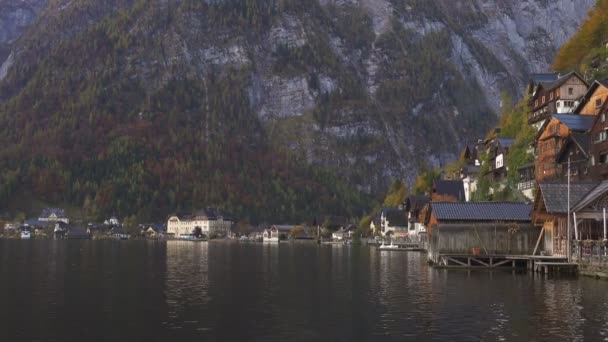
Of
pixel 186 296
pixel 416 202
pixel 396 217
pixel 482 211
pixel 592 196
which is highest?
pixel 416 202

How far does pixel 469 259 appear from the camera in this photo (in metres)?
81.9

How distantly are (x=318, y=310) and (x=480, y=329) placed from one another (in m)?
11.5

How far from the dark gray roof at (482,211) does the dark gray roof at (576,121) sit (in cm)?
1290

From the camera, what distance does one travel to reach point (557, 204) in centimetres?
6962

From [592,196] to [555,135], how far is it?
25521 millimetres

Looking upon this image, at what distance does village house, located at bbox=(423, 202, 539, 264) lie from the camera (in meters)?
81.1

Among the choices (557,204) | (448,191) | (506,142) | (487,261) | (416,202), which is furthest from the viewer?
(416,202)

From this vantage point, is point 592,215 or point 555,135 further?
point 555,135

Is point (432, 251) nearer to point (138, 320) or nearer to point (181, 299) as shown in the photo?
point (181, 299)

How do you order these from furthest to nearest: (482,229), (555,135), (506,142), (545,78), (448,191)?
(448,191) < (545,78) < (506,142) < (555,135) < (482,229)

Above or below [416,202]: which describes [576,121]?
above

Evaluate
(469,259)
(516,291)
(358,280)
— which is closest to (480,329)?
(516,291)

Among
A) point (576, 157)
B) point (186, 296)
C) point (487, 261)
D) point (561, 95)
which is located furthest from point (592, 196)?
point (561, 95)

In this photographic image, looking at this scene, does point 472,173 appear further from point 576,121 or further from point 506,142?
point 576,121
